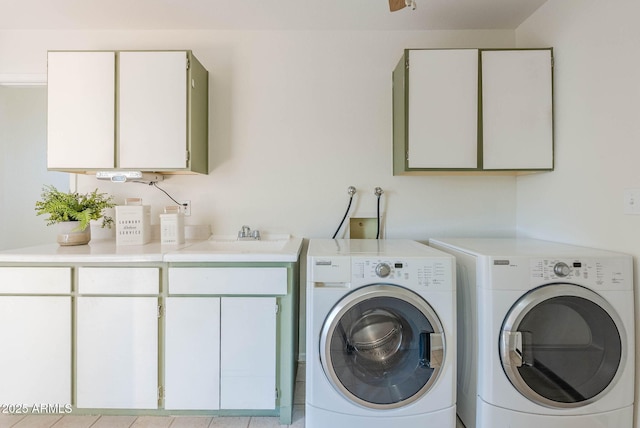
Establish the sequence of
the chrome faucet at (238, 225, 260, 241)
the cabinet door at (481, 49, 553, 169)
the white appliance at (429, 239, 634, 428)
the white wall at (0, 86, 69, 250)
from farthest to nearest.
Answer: the white wall at (0, 86, 69, 250), the chrome faucet at (238, 225, 260, 241), the cabinet door at (481, 49, 553, 169), the white appliance at (429, 239, 634, 428)

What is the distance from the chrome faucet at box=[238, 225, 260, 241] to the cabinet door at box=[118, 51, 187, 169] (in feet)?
2.00

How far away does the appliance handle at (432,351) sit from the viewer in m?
1.49

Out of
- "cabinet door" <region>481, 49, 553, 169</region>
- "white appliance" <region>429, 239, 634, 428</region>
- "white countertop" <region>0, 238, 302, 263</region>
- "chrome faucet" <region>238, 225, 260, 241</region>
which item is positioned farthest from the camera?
"chrome faucet" <region>238, 225, 260, 241</region>

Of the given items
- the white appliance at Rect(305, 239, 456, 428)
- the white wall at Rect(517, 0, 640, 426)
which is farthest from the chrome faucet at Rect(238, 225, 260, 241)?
the white wall at Rect(517, 0, 640, 426)

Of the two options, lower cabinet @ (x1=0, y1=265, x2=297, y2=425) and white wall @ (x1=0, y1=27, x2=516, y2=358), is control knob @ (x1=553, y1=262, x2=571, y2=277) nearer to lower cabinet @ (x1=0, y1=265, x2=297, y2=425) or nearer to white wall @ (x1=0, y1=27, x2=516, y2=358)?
white wall @ (x1=0, y1=27, x2=516, y2=358)

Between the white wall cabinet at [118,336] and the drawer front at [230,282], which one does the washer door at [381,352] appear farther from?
the white wall cabinet at [118,336]

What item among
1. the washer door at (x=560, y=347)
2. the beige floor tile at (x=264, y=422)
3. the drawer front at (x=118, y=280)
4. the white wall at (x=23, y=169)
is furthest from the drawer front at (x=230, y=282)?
the white wall at (x=23, y=169)

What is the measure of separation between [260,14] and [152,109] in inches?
37.7

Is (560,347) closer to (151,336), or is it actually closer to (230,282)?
(230,282)

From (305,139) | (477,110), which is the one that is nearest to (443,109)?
(477,110)

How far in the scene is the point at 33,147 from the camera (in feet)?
9.52

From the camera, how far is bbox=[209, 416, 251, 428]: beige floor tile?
176 centimetres

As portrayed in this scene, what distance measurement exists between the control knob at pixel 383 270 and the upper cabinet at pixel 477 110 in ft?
2.60

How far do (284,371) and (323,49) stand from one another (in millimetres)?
2176
